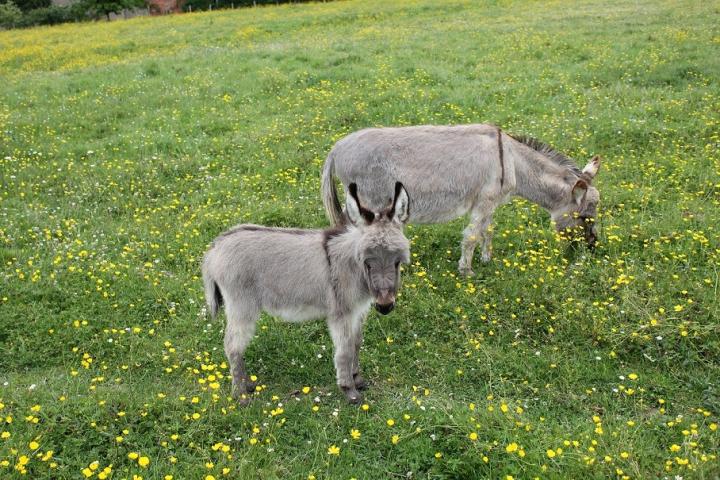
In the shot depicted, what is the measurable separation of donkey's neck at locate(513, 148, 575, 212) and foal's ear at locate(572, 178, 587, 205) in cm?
19

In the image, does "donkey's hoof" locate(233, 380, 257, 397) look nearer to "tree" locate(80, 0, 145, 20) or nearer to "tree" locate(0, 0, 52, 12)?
"tree" locate(80, 0, 145, 20)

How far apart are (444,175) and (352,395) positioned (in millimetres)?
3292

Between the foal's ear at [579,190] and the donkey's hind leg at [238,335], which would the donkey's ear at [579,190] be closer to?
the foal's ear at [579,190]

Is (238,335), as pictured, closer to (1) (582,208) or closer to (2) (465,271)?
(2) (465,271)

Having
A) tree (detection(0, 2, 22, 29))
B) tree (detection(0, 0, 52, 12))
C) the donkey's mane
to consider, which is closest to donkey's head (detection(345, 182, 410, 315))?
the donkey's mane

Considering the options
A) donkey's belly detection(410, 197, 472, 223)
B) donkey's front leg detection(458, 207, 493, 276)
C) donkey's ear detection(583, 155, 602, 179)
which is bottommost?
donkey's front leg detection(458, 207, 493, 276)

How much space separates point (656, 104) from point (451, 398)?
9.55 m

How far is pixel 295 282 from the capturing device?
5125 millimetres

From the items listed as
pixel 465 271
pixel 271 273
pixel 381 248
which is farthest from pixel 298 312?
pixel 465 271

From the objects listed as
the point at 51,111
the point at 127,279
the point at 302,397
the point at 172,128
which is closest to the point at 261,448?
the point at 302,397

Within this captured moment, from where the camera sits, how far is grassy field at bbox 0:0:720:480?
452 cm

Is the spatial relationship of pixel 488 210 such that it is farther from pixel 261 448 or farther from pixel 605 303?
pixel 261 448

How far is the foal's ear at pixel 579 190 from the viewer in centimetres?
742

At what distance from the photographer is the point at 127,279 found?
23.1 feet
